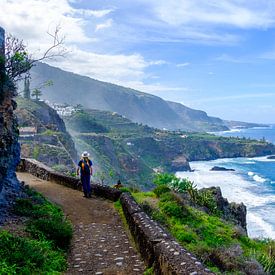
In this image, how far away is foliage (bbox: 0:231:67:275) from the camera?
6039 mm

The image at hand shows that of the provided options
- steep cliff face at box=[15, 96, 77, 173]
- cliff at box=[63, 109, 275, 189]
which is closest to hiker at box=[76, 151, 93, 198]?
steep cliff face at box=[15, 96, 77, 173]

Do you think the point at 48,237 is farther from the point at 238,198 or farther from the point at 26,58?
the point at 238,198

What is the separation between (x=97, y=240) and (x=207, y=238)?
4592mm

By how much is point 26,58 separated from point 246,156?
465ft

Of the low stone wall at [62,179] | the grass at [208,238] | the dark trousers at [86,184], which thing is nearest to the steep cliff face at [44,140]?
the low stone wall at [62,179]

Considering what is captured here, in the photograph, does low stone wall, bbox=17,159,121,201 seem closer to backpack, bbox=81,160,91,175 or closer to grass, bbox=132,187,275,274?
backpack, bbox=81,160,91,175

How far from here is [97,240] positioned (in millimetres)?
9180

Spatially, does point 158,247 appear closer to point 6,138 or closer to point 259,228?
point 6,138

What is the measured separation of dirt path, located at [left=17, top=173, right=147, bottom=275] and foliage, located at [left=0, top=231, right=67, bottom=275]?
381 millimetres

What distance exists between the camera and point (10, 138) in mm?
11062

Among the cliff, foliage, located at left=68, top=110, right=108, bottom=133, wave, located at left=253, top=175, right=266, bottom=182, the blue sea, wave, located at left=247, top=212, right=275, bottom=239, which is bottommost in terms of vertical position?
wave, located at left=247, top=212, right=275, bottom=239

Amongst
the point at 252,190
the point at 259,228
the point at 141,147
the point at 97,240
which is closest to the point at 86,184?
the point at 97,240

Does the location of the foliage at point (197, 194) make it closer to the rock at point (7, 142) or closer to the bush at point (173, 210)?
the bush at point (173, 210)

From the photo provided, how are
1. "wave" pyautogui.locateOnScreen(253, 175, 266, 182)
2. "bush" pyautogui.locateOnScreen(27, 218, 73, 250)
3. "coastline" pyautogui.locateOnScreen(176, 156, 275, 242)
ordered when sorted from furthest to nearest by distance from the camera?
"wave" pyautogui.locateOnScreen(253, 175, 266, 182), "coastline" pyautogui.locateOnScreen(176, 156, 275, 242), "bush" pyautogui.locateOnScreen(27, 218, 73, 250)
